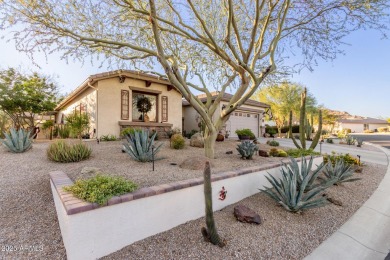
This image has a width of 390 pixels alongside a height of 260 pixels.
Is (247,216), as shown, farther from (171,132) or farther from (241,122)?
(241,122)

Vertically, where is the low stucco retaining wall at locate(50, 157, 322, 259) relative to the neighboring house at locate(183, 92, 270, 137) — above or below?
below

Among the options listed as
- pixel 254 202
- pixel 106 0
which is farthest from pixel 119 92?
pixel 254 202

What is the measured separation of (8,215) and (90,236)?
198 centimetres

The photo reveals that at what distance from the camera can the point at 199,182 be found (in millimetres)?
3848

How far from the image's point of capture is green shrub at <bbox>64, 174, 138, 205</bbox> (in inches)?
106

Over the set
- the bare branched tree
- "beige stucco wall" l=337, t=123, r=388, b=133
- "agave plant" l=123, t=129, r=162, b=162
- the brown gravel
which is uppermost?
the bare branched tree

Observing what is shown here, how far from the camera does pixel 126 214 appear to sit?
2.89 m

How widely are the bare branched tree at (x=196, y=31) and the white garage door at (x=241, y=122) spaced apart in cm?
937

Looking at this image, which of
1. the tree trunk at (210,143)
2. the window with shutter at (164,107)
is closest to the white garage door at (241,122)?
the window with shutter at (164,107)

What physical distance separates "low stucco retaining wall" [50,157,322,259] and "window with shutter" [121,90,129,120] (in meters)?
8.53

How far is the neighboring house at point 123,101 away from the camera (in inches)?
453

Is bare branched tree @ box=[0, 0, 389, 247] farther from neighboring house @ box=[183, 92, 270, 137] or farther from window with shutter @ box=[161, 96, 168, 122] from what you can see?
neighboring house @ box=[183, 92, 270, 137]

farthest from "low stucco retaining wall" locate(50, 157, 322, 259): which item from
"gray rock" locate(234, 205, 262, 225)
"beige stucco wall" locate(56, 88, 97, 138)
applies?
"beige stucco wall" locate(56, 88, 97, 138)

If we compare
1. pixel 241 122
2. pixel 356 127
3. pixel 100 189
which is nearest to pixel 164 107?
pixel 241 122
